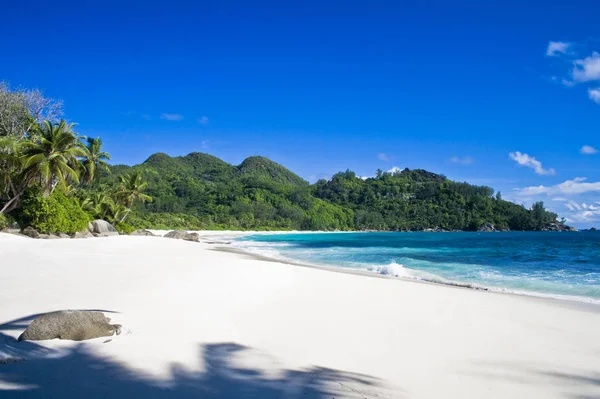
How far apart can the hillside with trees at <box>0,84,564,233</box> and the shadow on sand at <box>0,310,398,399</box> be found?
24.7 metres

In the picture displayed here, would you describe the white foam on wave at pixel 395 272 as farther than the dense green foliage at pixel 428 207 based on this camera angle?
No

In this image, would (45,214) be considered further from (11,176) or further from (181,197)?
(181,197)

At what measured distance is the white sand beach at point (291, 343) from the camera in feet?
11.8

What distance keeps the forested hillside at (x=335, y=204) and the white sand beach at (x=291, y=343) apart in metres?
83.6

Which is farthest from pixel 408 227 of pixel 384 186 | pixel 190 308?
pixel 190 308

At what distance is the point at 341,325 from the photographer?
613 centimetres

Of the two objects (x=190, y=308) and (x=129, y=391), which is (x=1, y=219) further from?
(x=129, y=391)

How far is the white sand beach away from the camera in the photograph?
3596mm

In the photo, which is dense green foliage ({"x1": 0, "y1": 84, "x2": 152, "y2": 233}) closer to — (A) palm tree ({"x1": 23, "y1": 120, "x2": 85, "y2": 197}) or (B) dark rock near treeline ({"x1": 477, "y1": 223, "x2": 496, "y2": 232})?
(A) palm tree ({"x1": 23, "y1": 120, "x2": 85, "y2": 197})

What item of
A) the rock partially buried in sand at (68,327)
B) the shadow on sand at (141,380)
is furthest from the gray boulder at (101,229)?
the shadow on sand at (141,380)

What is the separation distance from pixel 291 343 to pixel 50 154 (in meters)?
27.0

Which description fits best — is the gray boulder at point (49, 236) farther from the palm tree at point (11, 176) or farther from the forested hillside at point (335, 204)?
the forested hillside at point (335, 204)

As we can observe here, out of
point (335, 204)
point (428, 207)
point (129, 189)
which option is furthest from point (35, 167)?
point (428, 207)

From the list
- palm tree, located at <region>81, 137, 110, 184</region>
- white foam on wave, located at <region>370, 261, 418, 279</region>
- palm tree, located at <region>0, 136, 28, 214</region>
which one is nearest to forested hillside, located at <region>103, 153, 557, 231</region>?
palm tree, located at <region>81, 137, 110, 184</region>
